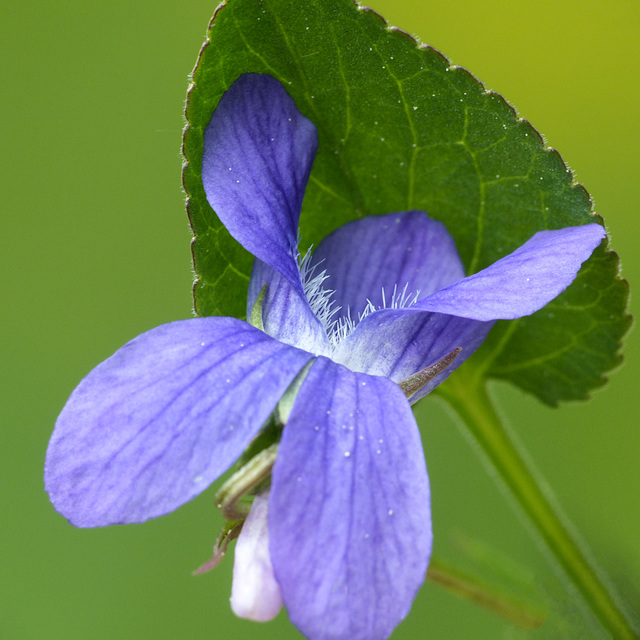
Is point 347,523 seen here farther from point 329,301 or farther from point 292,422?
point 329,301

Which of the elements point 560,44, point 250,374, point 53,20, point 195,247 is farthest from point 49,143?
point 250,374

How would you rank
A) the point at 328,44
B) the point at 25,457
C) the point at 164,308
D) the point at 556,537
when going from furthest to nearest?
the point at 164,308 < the point at 25,457 < the point at 556,537 < the point at 328,44

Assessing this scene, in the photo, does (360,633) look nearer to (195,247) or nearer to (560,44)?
(195,247)

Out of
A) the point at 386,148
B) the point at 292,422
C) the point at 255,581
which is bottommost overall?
the point at 255,581

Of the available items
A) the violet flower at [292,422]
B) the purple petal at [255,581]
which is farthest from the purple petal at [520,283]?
the purple petal at [255,581]

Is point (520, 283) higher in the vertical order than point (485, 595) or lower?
higher

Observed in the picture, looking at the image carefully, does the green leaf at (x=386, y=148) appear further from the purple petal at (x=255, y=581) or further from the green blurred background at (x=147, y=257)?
the green blurred background at (x=147, y=257)

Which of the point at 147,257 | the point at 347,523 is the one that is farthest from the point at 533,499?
the point at 147,257
